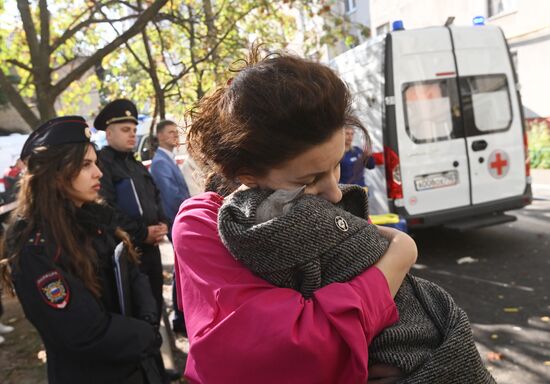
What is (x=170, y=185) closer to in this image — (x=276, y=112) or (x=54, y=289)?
(x=54, y=289)

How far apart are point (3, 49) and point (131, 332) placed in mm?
6825

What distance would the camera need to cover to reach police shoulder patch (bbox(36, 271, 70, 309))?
1841 millimetres

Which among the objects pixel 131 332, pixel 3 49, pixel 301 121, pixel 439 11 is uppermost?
pixel 439 11

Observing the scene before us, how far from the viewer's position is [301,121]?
0.97 metres

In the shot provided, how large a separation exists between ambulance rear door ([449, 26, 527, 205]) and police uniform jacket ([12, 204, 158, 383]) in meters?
5.08

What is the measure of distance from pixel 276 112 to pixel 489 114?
6.00 metres

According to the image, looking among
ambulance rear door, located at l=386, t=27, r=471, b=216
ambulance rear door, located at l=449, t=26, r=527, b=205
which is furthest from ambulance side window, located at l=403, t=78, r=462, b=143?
ambulance rear door, located at l=449, t=26, r=527, b=205

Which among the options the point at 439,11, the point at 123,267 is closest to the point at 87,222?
the point at 123,267

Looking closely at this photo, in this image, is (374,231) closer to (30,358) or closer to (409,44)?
(30,358)

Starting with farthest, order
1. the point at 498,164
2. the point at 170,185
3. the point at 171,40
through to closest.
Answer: the point at 171,40 → the point at 498,164 → the point at 170,185

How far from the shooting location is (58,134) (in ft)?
7.39

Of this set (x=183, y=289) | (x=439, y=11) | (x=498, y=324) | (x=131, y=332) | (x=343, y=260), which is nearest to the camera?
(x=343, y=260)

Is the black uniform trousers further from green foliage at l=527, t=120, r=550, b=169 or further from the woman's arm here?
green foliage at l=527, t=120, r=550, b=169

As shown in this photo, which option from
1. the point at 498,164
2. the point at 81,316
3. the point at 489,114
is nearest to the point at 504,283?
the point at 498,164
